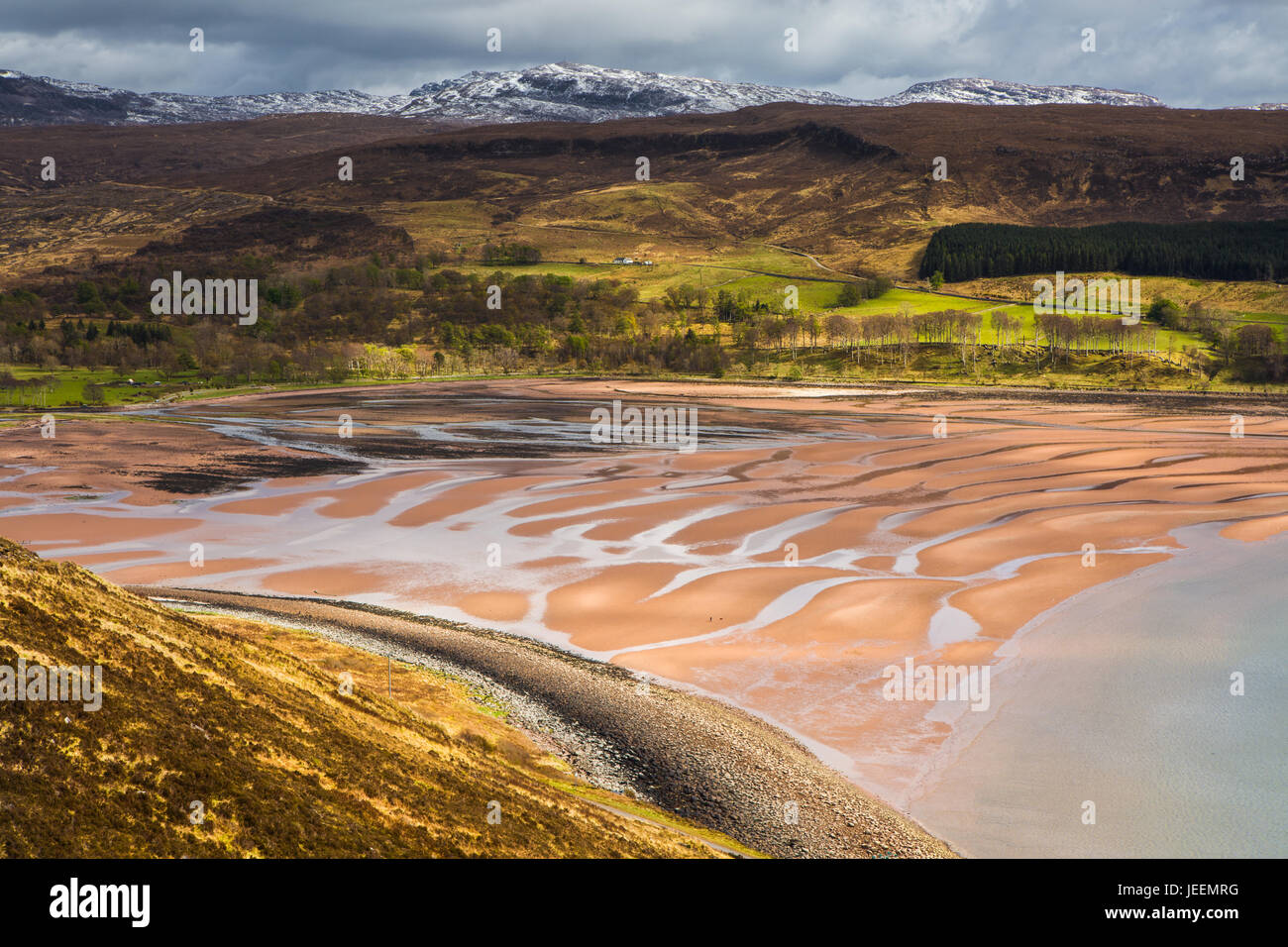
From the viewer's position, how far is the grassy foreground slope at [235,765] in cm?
1412

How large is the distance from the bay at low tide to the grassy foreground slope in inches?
267

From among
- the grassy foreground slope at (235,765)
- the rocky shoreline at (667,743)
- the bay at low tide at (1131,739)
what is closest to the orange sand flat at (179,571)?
the rocky shoreline at (667,743)

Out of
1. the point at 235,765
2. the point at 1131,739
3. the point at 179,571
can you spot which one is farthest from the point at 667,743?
the point at 179,571

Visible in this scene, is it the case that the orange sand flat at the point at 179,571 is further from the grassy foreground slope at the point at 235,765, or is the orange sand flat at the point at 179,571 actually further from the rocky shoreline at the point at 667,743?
the grassy foreground slope at the point at 235,765

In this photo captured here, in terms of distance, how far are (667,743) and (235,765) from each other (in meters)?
11.6

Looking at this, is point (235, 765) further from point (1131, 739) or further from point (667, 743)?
point (1131, 739)

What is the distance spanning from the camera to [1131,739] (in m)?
25.3

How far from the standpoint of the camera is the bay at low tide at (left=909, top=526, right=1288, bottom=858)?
2089 cm

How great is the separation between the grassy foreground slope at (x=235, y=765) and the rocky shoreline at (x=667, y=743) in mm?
1302

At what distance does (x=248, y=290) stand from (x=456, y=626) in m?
183

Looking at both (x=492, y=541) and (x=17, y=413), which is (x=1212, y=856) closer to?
(x=492, y=541)

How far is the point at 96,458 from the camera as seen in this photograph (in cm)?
7362

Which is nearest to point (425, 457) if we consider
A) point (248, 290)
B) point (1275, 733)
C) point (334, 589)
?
point (334, 589)
